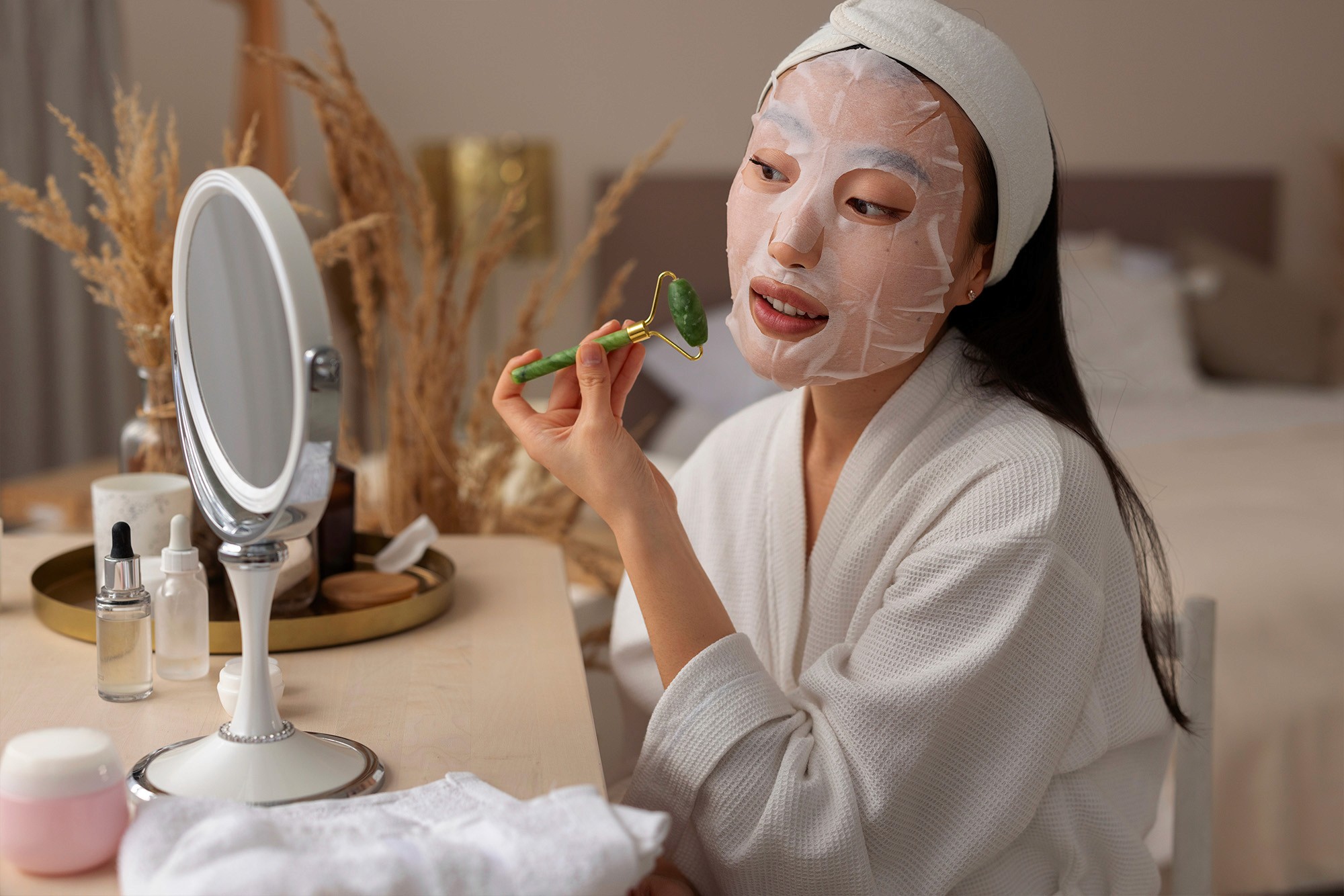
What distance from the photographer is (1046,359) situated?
1.13 m

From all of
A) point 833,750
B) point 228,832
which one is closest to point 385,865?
point 228,832

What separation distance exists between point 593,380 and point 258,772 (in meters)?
0.38

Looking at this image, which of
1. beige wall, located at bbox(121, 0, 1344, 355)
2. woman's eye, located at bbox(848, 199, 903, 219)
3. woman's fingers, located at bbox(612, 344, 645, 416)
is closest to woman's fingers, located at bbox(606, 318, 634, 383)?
woman's fingers, located at bbox(612, 344, 645, 416)

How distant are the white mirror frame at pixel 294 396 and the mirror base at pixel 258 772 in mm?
138

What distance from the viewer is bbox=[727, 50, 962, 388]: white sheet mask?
1.03 m

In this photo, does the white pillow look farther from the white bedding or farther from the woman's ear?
A: the woman's ear

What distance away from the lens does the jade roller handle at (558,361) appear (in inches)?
39.1

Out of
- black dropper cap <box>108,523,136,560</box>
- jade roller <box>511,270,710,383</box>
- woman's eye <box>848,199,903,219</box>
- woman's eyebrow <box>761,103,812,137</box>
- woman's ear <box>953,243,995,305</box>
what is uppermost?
woman's eyebrow <box>761,103,812,137</box>

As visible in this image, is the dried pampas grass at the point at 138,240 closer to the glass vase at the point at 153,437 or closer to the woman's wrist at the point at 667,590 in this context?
the glass vase at the point at 153,437

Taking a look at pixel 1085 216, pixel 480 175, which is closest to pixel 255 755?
pixel 480 175

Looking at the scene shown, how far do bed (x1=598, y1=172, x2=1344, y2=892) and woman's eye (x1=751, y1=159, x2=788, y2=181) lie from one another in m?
0.34

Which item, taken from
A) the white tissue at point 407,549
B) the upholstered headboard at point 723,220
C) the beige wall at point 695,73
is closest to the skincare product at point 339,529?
the white tissue at point 407,549

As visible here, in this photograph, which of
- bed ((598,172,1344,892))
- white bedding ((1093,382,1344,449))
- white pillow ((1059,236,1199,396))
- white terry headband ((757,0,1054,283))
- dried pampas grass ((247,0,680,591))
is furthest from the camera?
white pillow ((1059,236,1199,396))

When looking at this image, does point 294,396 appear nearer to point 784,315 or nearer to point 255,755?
point 255,755
